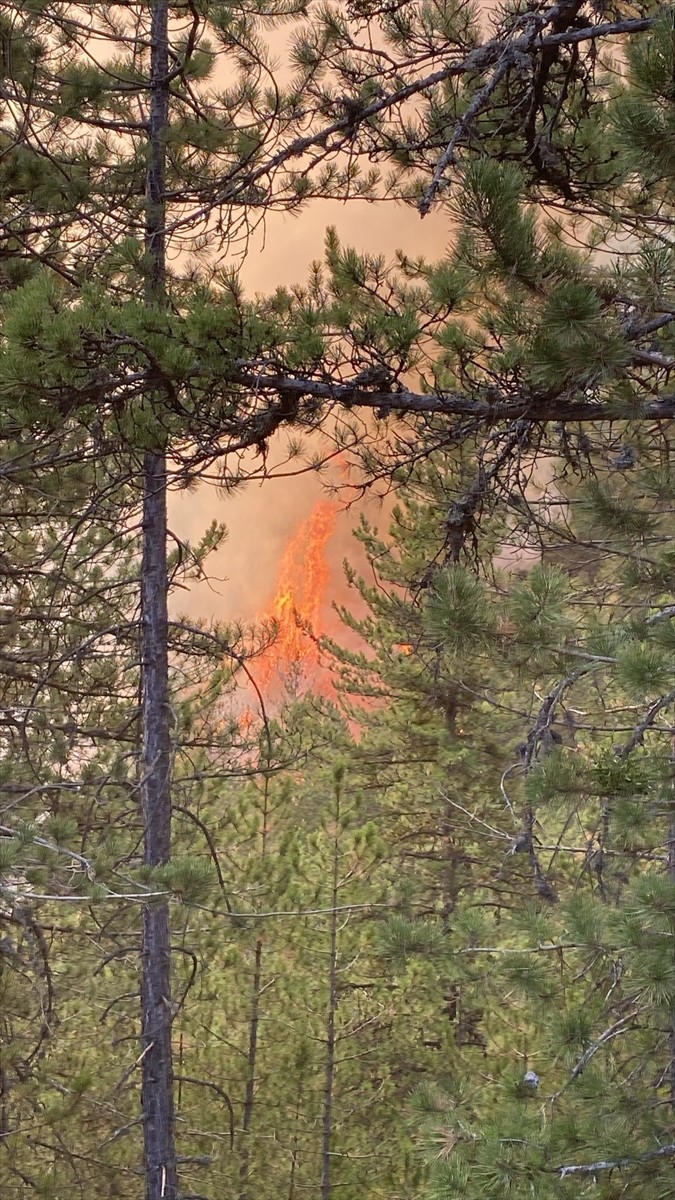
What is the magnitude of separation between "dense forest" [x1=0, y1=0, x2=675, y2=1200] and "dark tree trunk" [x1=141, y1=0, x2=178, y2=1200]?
0.02 m

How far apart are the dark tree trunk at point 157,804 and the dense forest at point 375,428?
20 millimetres

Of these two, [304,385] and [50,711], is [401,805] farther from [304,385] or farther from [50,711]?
[304,385]

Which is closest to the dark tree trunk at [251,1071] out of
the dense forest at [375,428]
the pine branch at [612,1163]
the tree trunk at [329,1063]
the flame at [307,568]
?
the dense forest at [375,428]

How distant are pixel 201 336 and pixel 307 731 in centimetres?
959

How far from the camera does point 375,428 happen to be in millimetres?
3014

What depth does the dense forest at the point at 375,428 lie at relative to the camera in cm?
244

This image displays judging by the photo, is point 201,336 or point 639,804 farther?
point 639,804

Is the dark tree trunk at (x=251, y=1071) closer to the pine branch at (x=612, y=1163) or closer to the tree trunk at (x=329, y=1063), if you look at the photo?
the tree trunk at (x=329, y=1063)

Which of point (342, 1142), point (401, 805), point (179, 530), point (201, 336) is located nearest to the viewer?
point (201, 336)

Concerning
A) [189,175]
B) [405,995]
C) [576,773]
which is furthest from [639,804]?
[405,995]

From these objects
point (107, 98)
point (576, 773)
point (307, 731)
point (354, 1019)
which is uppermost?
point (107, 98)

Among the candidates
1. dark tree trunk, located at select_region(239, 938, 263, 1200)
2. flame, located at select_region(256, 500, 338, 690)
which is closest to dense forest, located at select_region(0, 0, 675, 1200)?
dark tree trunk, located at select_region(239, 938, 263, 1200)

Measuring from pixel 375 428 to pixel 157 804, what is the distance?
3214 millimetres

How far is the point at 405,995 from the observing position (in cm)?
971
